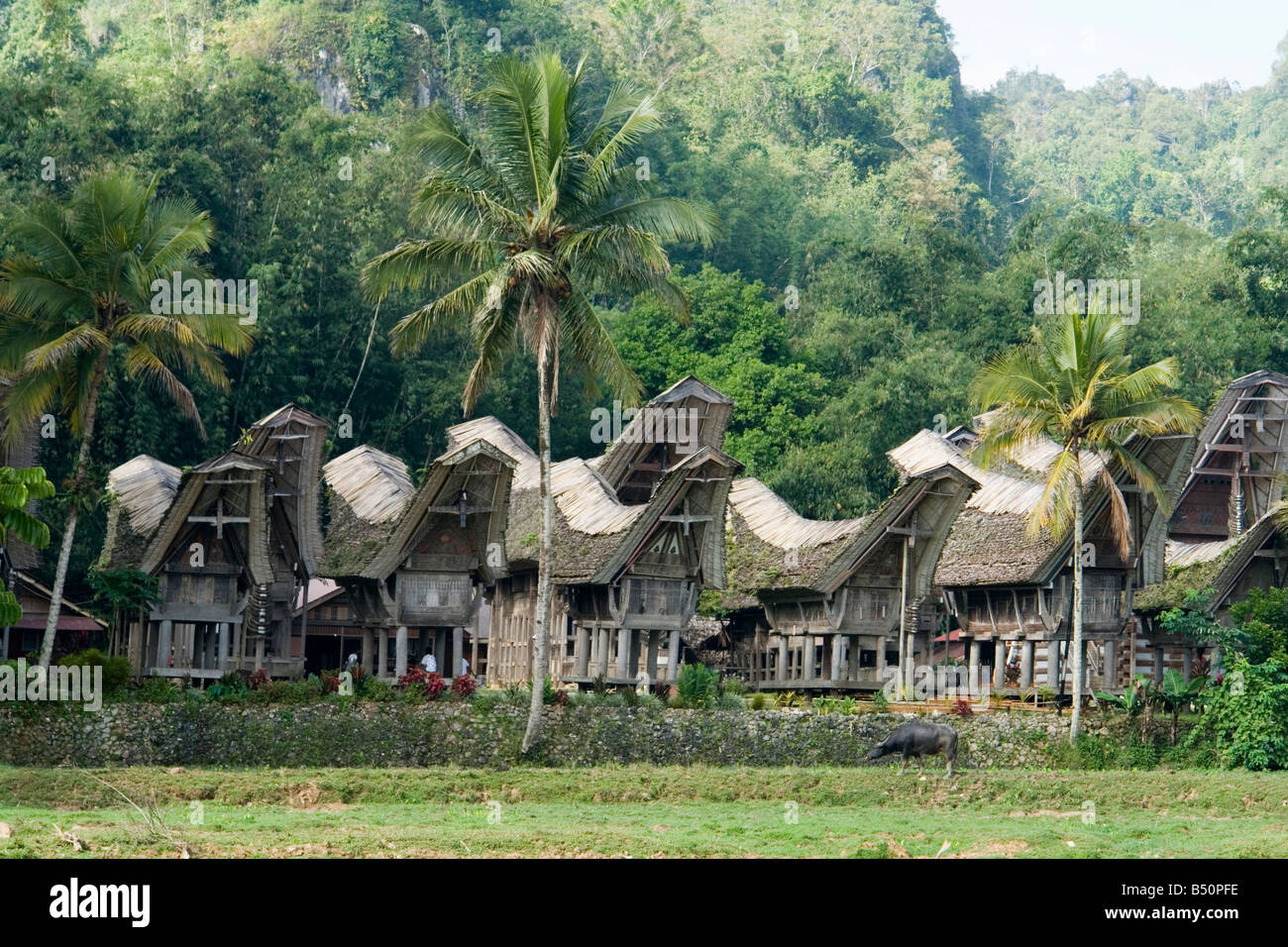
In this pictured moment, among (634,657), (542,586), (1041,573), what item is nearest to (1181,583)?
(1041,573)

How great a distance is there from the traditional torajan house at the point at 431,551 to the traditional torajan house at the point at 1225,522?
1638cm

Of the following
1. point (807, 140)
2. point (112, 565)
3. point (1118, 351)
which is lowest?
point (112, 565)

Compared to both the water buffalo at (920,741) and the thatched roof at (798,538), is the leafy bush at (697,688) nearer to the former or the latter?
the water buffalo at (920,741)

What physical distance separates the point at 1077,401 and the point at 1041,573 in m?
5.61

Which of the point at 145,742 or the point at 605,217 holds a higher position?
the point at 605,217

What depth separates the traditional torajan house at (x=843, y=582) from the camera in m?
42.5

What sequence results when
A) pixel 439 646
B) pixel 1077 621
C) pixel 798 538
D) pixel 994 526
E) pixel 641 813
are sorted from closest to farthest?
pixel 641 813 → pixel 1077 621 → pixel 439 646 → pixel 798 538 → pixel 994 526

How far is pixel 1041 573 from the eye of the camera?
1690 inches

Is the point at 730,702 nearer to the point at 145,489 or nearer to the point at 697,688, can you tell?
the point at 697,688

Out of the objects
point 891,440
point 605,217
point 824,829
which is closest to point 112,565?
point 605,217

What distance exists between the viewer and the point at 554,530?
144 ft

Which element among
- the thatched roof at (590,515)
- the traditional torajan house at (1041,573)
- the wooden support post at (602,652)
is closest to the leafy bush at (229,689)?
the thatched roof at (590,515)
